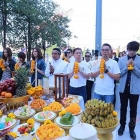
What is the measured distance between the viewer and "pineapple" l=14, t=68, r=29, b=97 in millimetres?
1404

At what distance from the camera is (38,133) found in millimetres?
1016

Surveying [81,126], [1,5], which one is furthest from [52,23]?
[81,126]

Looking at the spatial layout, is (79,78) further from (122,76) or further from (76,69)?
(122,76)

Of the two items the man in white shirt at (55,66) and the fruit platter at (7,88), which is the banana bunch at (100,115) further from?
the man in white shirt at (55,66)

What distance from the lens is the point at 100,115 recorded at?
3.38 feet

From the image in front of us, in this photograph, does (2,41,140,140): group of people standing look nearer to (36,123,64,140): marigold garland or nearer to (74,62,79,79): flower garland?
(74,62,79,79): flower garland

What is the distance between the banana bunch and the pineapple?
0.61 m

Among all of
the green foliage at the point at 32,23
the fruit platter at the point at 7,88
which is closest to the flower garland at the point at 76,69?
the fruit platter at the point at 7,88

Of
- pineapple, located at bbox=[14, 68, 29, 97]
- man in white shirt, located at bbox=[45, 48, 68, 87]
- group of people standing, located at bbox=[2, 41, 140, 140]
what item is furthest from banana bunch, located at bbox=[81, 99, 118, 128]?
man in white shirt, located at bbox=[45, 48, 68, 87]

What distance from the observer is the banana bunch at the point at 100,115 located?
100cm

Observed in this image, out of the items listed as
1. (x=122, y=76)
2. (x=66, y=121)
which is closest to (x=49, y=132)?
(x=66, y=121)

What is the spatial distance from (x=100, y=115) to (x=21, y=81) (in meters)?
0.75

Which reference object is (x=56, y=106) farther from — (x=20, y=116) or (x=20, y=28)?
(x=20, y=28)

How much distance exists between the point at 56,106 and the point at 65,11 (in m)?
7.81
